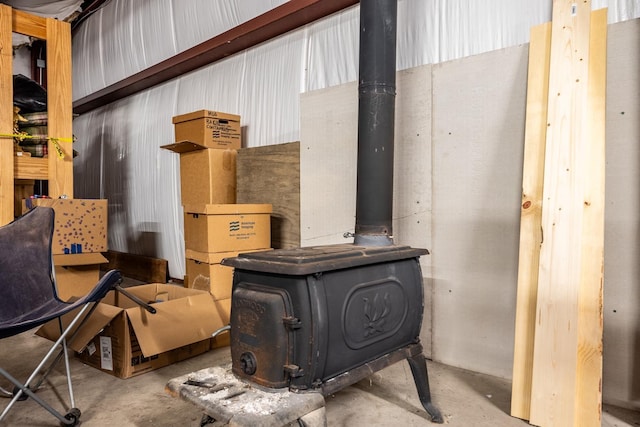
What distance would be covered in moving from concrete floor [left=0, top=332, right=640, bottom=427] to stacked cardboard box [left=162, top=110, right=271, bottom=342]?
25.9 inches

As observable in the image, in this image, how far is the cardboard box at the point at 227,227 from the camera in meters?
2.84

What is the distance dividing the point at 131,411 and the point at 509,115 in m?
2.17

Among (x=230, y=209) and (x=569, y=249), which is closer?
(x=569, y=249)

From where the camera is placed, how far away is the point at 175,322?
2359mm

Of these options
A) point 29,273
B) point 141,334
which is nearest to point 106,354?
point 141,334

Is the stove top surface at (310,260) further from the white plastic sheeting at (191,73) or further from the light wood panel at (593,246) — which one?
the white plastic sheeting at (191,73)

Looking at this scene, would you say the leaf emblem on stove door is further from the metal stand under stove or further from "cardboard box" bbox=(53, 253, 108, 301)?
"cardboard box" bbox=(53, 253, 108, 301)

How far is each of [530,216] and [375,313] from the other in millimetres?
826

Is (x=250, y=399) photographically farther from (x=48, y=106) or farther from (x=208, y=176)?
(x=48, y=106)

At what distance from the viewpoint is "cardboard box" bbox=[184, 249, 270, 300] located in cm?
286

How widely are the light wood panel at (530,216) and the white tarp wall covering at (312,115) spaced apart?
12cm

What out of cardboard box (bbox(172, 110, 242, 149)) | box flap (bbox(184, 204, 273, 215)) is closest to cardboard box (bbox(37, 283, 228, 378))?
box flap (bbox(184, 204, 273, 215))

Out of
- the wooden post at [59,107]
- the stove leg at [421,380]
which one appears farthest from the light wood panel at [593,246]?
the wooden post at [59,107]

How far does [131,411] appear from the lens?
6.25 feet
